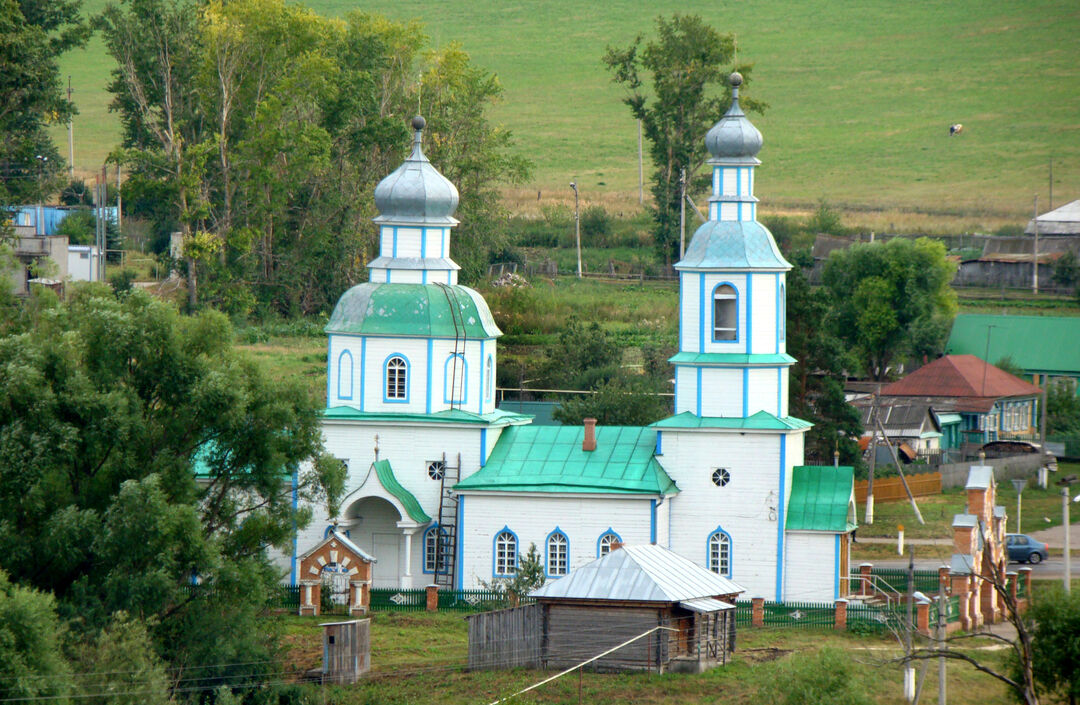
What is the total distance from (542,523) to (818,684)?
33.6 feet

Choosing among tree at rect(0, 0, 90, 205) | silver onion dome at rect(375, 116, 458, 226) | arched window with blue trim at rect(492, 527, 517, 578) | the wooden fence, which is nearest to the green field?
tree at rect(0, 0, 90, 205)

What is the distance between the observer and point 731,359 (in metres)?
36.6

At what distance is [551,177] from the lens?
102625 millimetres

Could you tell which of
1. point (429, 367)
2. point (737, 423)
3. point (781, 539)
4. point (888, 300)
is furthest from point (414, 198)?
point (888, 300)

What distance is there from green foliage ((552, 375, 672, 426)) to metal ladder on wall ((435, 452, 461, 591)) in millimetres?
7015

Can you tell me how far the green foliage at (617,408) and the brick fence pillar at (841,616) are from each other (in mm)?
10970

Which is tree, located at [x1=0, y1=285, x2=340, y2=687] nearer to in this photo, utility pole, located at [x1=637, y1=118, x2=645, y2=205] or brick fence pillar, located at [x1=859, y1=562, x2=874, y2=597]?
brick fence pillar, located at [x1=859, y1=562, x2=874, y2=597]

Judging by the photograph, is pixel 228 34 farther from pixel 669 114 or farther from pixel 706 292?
pixel 706 292

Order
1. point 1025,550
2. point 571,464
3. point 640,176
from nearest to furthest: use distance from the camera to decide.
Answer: point 571,464 → point 1025,550 → point 640,176

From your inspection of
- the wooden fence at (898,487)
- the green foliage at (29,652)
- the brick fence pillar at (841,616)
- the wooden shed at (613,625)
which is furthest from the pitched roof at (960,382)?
the green foliage at (29,652)

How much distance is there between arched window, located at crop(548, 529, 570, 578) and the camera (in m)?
36.1

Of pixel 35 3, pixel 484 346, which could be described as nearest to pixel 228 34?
pixel 35 3

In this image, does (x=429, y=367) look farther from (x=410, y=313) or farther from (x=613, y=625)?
(x=613, y=625)

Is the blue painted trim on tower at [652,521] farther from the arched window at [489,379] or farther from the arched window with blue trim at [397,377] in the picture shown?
the arched window with blue trim at [397,377]
